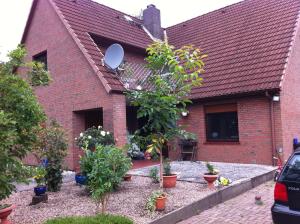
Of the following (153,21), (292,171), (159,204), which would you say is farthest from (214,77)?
(292,171)

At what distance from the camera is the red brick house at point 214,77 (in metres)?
11.7

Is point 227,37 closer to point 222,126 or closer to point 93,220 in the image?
point 222,126

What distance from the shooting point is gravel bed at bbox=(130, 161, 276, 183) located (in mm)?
9498

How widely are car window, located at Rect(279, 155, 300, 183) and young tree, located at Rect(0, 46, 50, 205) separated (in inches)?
146

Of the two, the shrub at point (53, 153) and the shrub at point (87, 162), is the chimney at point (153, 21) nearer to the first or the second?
the shrub at point (53, 153)

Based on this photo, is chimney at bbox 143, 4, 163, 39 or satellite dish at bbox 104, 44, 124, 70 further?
chimney at bbox 143, 4, 163, 39

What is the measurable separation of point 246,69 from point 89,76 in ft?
19.8

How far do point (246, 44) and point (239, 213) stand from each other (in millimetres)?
9025

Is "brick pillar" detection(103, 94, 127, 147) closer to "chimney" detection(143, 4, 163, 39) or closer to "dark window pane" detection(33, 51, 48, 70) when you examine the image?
"dark window pane" detection(33, 51, 48, 70)

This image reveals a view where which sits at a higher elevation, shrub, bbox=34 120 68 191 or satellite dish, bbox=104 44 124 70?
satellite dish, bbox=104 44 124 70

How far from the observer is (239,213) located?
6668mm

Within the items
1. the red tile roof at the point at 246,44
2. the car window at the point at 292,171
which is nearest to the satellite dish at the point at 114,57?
the red tile roof at the point at 246,44

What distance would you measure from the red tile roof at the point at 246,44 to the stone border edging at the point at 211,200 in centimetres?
377

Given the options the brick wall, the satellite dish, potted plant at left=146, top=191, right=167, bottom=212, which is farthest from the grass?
the brick wall
